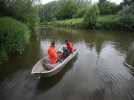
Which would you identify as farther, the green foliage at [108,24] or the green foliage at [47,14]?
the green foliage at [47,14]

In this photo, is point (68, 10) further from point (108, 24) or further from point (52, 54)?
point (52, 54)

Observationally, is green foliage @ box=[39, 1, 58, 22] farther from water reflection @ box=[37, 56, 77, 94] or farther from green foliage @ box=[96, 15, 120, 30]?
water reflection @ box=[37, 56, 77, 94]

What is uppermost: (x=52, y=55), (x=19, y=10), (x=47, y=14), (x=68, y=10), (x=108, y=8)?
(x=68, y=10)

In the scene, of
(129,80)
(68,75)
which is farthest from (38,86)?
(129,80)

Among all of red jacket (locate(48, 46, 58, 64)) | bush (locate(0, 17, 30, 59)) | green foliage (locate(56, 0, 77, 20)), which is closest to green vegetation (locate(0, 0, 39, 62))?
bush (locate(0, 17, 30, 59))

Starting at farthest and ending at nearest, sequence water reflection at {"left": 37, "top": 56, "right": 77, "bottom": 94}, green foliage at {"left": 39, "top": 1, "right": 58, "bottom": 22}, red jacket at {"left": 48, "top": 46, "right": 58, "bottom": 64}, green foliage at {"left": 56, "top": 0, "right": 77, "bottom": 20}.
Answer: green foliage at {"left": 39, "top": 1, "right": 58, "bottom": 22}, green foliage at {"left": 56, "top": 0, "right": 77, "bottom": 20}, red jacket at {"left": 48, "top": 46, "right": 58, "bottom": 64}, water reflection at {"left": 37, "top": 56, "right": 77, "bottom": 94}

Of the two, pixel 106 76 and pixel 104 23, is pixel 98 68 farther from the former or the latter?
pixel 104 23

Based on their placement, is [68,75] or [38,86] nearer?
[38,86]

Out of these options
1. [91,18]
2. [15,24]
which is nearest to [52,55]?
[15,24]

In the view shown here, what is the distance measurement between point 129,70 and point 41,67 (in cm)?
586

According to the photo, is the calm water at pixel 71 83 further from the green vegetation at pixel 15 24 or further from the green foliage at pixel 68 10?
the green foliage at pixel 68 10

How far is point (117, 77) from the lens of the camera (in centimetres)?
987

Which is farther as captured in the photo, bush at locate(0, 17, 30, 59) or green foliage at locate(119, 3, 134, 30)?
green foliage at locate(119, 3, 134, 30)

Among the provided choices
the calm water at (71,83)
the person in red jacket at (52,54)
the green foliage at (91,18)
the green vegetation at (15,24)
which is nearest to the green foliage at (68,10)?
the green foliage at (91,18)
